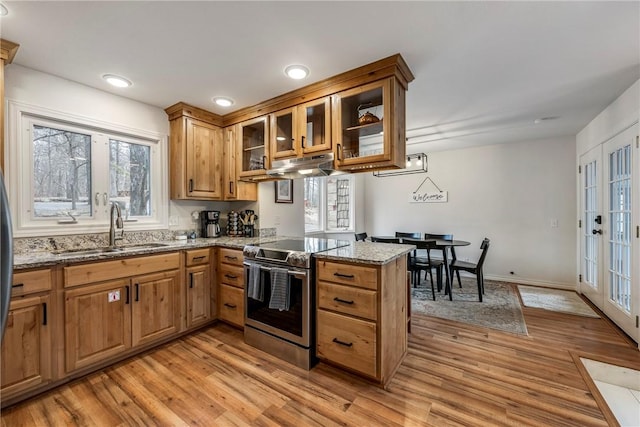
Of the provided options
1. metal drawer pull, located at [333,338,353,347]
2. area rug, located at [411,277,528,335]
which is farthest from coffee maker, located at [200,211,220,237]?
area rug, located at [411,277,528,335]

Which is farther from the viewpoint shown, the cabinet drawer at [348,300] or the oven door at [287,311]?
the oven door at [287,311]

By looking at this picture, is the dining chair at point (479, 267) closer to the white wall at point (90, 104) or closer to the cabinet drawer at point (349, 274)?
the cabinet drawer at point (349, 274)

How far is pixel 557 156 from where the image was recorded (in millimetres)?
4316

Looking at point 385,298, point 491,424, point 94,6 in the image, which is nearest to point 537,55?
point 385,298

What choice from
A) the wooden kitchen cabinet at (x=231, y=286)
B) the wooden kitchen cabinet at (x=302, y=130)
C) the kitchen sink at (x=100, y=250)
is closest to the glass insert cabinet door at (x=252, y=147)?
the wooden kitchen cabinet at (x=302, y=130)

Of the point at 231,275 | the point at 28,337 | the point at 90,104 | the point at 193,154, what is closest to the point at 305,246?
the point at 231,275

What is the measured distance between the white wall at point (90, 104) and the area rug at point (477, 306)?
9.88 ft

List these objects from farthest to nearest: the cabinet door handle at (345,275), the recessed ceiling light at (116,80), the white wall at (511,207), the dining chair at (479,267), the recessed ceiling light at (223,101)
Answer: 1. the white wall at (511,207)
2. the dining chair at (479,267)
3. the recessed ceiling light at (223,101)
4. the recessed ceiling light at (116,80)
5. the cabinet door handle at (345,275)

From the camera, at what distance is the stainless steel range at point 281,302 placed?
6.98ft

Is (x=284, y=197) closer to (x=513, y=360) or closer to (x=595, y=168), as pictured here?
(x=513, y=360)

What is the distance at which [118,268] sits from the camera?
7.16ft

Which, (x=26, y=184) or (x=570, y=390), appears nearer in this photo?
(x=570, y=390)

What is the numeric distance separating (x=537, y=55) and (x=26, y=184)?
13.4 feet

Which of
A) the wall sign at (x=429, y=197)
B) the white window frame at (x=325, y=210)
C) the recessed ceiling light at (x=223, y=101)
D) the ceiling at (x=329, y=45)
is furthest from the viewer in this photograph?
the white window frame at (x=325, y=210)
